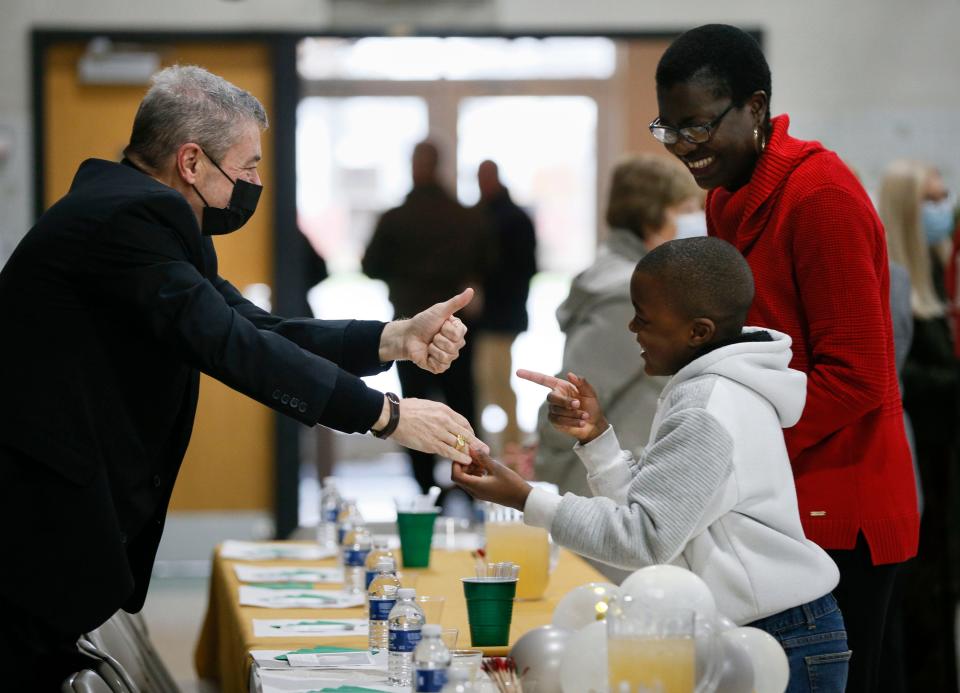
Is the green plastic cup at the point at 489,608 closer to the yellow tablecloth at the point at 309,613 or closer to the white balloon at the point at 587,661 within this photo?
the yellow tablecloth at the point at 309,613

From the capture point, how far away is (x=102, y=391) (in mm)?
2113

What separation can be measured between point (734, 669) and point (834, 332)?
69 centimetres

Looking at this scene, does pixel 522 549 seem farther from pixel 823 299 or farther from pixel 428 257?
pixel 428 257

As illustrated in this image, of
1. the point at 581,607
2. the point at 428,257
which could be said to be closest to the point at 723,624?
the point at 581,607

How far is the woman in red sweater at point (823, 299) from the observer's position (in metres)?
2.07

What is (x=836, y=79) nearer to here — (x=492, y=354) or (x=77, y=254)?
(x=492, y=354)

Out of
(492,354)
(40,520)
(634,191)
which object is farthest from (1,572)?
(492,354)

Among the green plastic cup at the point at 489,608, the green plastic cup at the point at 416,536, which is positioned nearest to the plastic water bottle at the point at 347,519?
the green plastic cup at the point at 416,536

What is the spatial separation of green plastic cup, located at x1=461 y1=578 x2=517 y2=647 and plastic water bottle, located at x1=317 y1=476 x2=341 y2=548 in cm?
131

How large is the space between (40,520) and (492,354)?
5200 millimetres

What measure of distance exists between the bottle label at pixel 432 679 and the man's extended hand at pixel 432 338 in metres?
1.11

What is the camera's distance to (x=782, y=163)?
7.11 ft

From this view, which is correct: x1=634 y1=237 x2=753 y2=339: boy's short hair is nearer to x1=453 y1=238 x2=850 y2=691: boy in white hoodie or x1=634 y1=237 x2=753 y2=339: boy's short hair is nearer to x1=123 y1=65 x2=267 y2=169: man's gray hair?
x1=453 y1=238 x2=850 y2=691: boy in white hoodie

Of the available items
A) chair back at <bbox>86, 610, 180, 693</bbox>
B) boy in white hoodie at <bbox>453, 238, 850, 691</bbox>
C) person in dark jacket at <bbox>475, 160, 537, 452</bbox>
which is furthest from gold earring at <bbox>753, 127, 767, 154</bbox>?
person in dark jacket at <bbox>475, 160, 537, 452</bbox>
